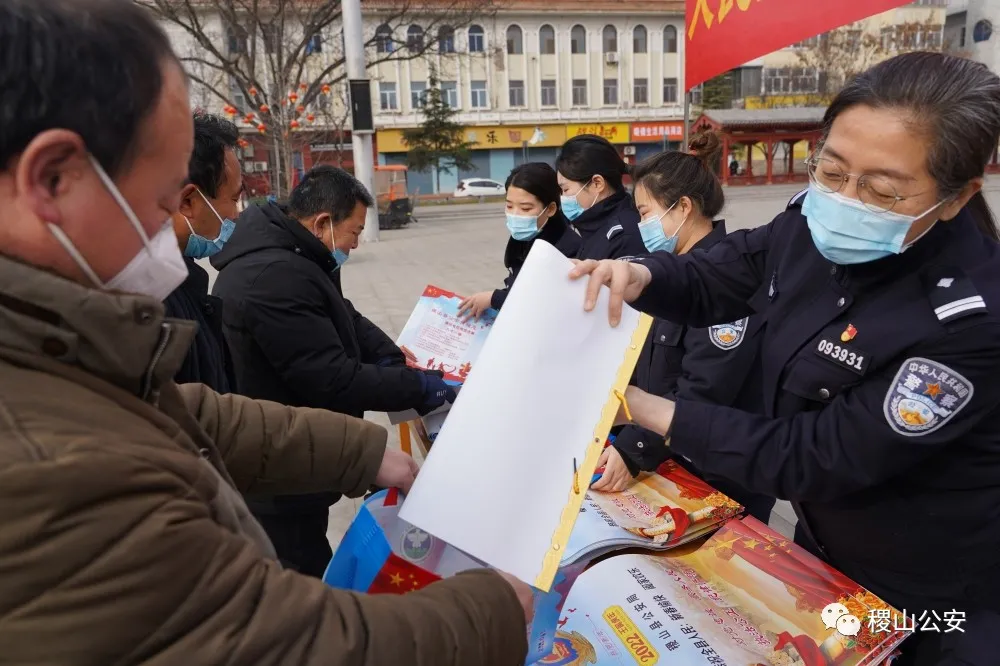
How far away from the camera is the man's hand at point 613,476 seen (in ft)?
4.96

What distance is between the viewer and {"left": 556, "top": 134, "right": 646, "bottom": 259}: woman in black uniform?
2.95 m

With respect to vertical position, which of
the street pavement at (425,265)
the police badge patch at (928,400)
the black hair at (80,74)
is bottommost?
the street pavement at (425,265)

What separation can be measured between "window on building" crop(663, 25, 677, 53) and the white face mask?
35246 millimetres

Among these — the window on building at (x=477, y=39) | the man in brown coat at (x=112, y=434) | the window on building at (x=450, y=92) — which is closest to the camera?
the man in brown coat at (x=112, y=434)

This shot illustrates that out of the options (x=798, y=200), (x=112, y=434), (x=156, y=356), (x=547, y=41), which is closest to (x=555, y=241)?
(x=798, y=200)

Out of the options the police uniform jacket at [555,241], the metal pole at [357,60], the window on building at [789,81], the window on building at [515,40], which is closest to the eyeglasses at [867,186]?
the police uniform jacket at [555,241]

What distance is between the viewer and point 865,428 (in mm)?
1015

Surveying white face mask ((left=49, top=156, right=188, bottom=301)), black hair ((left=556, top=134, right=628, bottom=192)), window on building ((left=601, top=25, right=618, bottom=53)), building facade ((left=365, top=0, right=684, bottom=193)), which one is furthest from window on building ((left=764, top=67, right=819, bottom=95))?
white face mask ((left=49, top=156, right=188, bottom=301))

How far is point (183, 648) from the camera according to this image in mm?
560

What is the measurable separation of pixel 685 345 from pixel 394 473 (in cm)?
112

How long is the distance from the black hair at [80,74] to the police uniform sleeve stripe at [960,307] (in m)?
1.10

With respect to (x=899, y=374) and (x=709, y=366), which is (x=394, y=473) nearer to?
(x=899, y=374)

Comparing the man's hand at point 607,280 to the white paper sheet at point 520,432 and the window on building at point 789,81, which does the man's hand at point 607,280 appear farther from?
the window on building at point 789,81

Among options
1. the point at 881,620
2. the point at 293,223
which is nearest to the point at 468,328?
the point at 293,223
